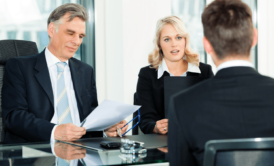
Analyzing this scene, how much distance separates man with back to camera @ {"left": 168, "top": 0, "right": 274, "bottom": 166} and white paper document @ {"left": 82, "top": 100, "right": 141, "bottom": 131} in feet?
1.96

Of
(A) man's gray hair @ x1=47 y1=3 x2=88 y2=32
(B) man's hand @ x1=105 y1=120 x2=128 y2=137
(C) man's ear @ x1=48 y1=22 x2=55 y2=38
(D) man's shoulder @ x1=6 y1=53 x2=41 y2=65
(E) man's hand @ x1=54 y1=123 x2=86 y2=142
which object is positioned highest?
(A) man's gray hair @ x1=47 y1=3 x2=88 y2=32

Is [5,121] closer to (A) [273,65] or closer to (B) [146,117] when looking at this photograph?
(B) [146,117]

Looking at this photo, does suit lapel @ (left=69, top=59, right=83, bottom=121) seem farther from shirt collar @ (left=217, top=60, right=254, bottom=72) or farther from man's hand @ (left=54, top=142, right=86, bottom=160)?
shirt collar @ (left=217, top=60, right=254, bottom=72)

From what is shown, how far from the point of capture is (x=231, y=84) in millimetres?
846

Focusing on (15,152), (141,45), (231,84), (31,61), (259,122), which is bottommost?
(15,152)

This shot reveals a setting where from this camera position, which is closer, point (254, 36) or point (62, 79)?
point (254, 36)

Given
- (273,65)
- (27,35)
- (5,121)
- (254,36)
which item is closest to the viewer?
(254,36)

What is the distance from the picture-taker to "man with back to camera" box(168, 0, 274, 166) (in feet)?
2.66

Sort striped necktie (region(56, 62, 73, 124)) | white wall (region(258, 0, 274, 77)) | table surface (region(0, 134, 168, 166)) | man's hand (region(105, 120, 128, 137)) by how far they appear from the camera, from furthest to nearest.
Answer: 1. white wall (region(258, 0, 274, 77))
2. striped necktie (region(56, 62, 73, 124))
3. man's hand (region(105, 120, 128, 137))
4. table surface (region(0, 134, 168, 166))

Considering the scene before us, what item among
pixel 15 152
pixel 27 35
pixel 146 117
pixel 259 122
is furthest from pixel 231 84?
pixel 27 35

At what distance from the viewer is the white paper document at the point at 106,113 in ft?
4.66

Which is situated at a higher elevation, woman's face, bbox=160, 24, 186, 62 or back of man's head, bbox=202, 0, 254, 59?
woman's face, bbox=160, 24, 186, 62

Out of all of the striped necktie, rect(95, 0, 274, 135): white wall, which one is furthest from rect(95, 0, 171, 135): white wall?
the striped necktie

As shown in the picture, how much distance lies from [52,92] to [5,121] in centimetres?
32
